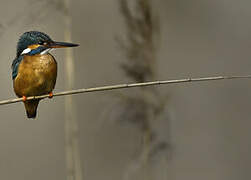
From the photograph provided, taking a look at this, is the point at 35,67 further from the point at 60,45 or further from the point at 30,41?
the point at 60,45

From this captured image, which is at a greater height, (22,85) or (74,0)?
(74,0)

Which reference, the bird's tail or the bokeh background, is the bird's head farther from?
the bokeh background

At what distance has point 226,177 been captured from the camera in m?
4.33

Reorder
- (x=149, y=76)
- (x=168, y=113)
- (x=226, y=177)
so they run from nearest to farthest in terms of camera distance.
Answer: (x=149, y=76), (x=168, y=113), (x=226, y=177)

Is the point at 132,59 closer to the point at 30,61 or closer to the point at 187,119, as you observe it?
the point at 30,61

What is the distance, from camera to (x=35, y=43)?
3299 mm

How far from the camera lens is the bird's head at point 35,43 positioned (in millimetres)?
3250

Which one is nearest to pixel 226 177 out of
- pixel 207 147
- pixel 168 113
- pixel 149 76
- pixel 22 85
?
pixel 207 147

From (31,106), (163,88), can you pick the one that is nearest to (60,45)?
(31,106)

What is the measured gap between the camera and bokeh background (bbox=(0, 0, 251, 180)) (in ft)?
14.3

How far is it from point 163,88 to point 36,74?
38.3 inches

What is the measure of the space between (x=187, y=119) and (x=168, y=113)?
1.11 meters

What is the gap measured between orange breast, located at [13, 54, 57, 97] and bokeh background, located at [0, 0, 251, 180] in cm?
70

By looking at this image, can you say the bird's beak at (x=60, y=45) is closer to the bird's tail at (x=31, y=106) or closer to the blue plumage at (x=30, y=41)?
the blue plumage at (x=30, y=41)
